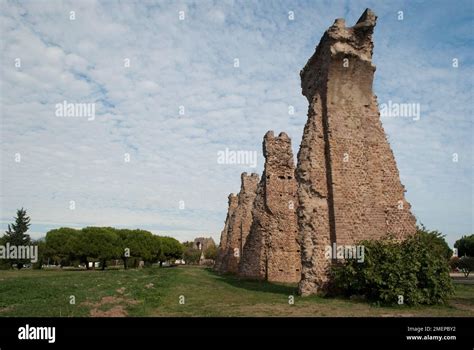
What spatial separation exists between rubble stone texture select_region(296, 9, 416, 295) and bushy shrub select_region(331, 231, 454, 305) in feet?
3.15

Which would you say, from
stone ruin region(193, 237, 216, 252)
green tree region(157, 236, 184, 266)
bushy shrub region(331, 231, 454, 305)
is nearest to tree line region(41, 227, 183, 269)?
green tree region(157, 236, 184, 266)

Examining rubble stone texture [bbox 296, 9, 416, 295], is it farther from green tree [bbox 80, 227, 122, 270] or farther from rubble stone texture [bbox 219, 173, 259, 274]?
green tree [bbox 80, 227, 122, 270]

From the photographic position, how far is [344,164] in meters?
14.4

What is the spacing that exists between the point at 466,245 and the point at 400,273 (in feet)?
150

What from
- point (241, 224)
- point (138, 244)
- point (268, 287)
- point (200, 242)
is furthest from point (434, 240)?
point (200, 242)

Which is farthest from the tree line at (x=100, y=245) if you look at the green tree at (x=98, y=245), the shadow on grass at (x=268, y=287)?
the shadow on grass at (x=268, y=287)

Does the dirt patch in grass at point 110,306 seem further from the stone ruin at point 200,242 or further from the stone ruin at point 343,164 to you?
the stone ruin at point 200,242

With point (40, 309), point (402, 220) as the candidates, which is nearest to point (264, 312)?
point (40, 309)

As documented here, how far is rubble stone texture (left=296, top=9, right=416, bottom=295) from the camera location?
45.6 feet

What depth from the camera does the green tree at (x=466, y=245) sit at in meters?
Answer: 49.9

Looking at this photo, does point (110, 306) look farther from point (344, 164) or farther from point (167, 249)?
point (167, 249)

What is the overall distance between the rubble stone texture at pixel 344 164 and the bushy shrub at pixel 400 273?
96 centimetres
